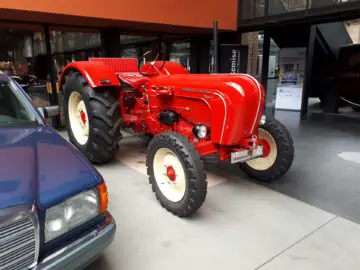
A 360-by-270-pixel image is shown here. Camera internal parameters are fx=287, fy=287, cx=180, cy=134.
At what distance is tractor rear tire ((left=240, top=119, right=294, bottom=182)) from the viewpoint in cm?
302

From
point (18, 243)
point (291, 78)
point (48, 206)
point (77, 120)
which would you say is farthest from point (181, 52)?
point (18, 243)

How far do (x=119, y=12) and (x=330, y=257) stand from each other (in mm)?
4789

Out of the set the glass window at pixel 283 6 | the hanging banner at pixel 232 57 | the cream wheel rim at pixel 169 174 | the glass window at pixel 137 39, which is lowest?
the cream wheel rim at pixel 169 174

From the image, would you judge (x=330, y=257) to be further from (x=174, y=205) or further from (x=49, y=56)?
(x=49, y=56)

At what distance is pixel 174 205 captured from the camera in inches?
98.5

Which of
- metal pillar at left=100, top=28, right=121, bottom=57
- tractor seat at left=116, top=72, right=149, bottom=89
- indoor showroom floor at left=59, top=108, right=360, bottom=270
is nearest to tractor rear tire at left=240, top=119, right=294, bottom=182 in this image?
indoor showroom floor at left=59, top=108, right=360, bottom=270

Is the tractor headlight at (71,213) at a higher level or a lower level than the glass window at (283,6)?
lower

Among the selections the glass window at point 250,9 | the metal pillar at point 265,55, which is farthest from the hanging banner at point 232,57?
the metal pillar at point 265,55

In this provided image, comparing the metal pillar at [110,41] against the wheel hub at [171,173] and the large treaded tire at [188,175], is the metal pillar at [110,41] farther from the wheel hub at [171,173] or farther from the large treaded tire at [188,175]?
the wheel hub at [171,173]

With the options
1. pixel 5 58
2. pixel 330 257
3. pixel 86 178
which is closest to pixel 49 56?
pixel 5 58

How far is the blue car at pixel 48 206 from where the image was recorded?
4.09ft

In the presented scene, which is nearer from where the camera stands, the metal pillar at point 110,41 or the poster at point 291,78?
the metal pillar at point 110,41

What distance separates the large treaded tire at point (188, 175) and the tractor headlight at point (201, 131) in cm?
41

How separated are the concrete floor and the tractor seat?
1274 mm
